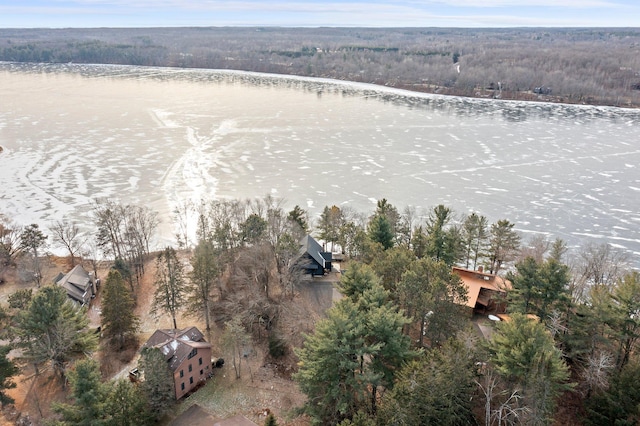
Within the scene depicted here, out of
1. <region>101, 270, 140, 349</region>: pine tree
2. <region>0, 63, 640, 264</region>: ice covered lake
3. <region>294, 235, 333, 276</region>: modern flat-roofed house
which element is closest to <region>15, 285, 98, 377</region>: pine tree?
<region>101, 270, 140, 349</region>: pine tree

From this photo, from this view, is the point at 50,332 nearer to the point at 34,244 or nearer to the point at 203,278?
the point at 203,278

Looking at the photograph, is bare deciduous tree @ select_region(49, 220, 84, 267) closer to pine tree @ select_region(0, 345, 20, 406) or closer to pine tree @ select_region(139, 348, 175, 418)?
pine tree @ select_region(0, 345, 20, 406)

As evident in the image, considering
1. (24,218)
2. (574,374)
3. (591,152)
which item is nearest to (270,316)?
(574,374)

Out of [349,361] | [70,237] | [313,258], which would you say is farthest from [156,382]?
[70,237]

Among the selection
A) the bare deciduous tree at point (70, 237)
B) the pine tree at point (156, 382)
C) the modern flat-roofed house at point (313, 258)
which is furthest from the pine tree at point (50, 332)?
the bare deciduous tree at point (70, 237)

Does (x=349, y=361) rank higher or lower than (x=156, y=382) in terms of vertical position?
higher

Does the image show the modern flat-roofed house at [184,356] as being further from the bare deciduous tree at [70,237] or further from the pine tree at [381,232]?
the bare deciduous tree at [70,237]
